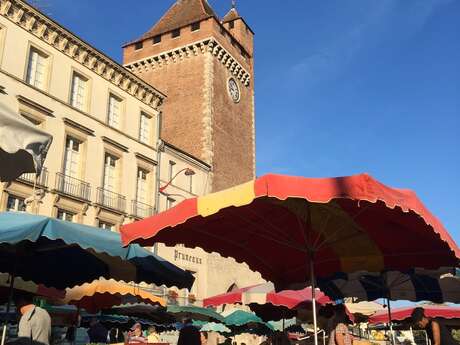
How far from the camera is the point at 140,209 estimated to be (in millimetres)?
25438

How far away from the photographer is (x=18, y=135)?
3.51 meters

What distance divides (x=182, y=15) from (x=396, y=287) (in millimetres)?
32211

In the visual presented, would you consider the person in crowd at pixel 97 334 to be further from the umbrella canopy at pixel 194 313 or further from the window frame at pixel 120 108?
the window frame at pixel 120 108

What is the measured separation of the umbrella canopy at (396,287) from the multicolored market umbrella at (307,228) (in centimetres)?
263

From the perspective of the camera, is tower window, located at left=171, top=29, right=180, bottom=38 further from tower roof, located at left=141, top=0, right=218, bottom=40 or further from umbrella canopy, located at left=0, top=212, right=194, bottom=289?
umbrella canopy, located at left=0, top=212, right=194, bottom=289

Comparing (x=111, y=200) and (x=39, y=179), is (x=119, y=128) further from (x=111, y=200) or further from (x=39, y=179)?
(x=39, y=179)

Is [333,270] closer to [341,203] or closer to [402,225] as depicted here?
[402,225]

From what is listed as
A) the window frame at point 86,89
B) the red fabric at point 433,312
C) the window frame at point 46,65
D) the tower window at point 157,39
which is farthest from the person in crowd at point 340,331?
the tower window at point 157,39

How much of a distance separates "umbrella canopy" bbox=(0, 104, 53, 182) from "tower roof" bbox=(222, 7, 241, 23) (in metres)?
39.4

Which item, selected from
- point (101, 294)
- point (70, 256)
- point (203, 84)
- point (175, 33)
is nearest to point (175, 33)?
point (175, 33)

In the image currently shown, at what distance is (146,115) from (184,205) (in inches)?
906

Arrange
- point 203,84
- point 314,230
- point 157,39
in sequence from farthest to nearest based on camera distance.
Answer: point 157,39 < point 203,84 < point 314,230

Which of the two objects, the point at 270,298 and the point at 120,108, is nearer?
the point at 270,298

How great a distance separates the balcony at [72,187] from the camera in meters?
20.9
